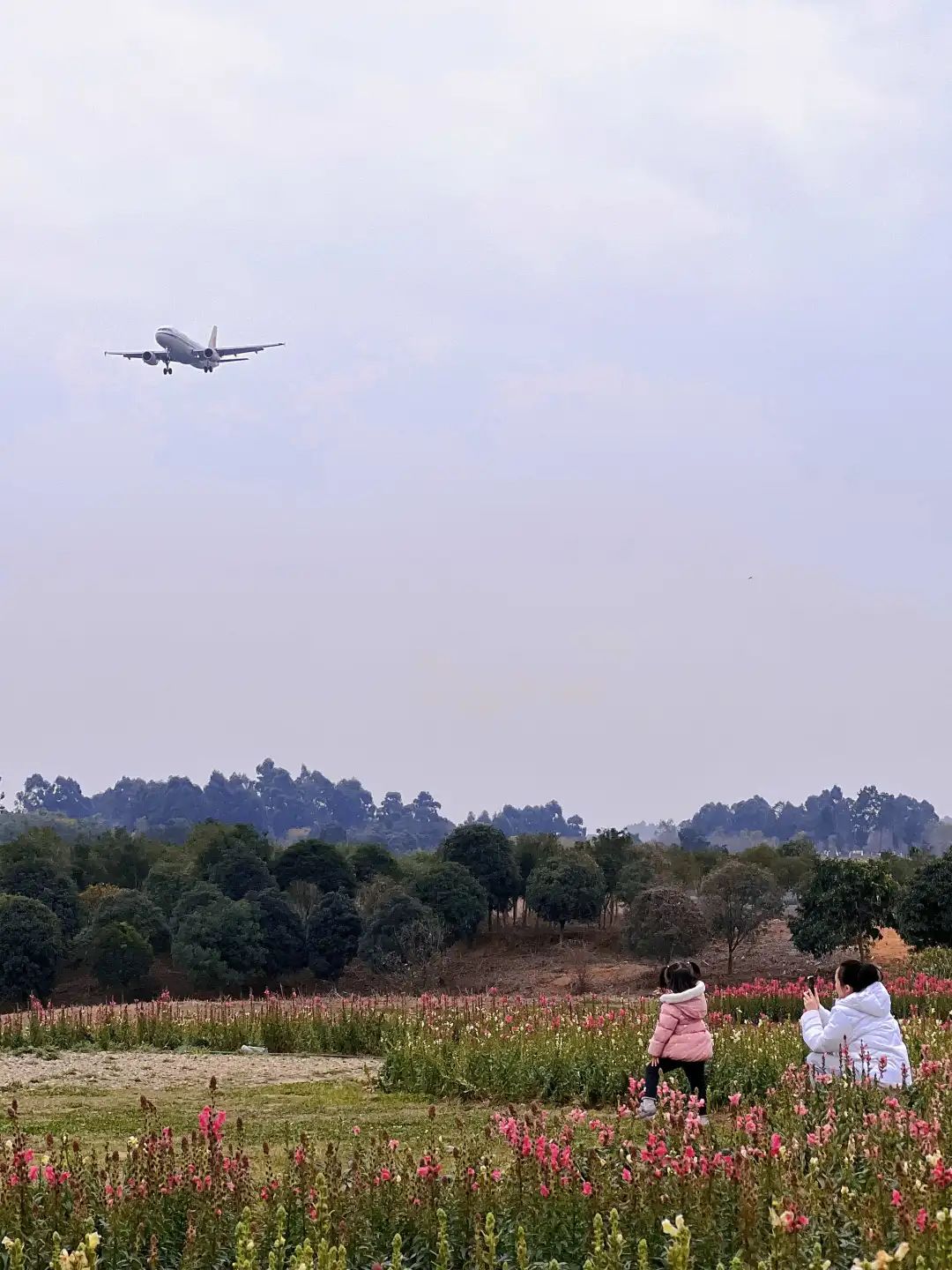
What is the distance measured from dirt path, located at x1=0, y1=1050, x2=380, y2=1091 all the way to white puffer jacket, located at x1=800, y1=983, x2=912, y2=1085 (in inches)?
231

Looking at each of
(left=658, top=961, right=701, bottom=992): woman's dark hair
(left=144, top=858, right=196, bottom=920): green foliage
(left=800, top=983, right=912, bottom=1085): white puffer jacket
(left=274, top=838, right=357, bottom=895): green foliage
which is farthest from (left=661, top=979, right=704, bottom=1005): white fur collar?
(left=274, top=838, right=357, bottom=895): green foliage

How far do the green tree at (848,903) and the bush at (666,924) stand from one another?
3.42 meters

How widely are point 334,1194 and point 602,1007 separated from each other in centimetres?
1195

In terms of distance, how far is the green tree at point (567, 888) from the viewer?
44331 millimetres

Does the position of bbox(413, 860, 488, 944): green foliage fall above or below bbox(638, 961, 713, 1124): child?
below

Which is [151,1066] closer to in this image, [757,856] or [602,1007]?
[602,1007]

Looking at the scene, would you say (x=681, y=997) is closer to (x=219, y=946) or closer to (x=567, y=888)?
(x=219, y=946)

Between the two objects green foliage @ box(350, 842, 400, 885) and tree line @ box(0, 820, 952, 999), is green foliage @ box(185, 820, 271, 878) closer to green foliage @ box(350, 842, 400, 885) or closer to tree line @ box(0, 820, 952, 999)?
tree line @ box(0, 820, 952, 999)

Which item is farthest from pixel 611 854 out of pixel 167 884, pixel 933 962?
pixel 933 962

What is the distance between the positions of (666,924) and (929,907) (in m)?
7.36

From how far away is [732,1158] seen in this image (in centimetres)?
647

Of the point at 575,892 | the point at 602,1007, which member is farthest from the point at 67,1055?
the point at 575,892

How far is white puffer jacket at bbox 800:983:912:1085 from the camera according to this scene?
932 centimetres

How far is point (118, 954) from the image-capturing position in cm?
3981
